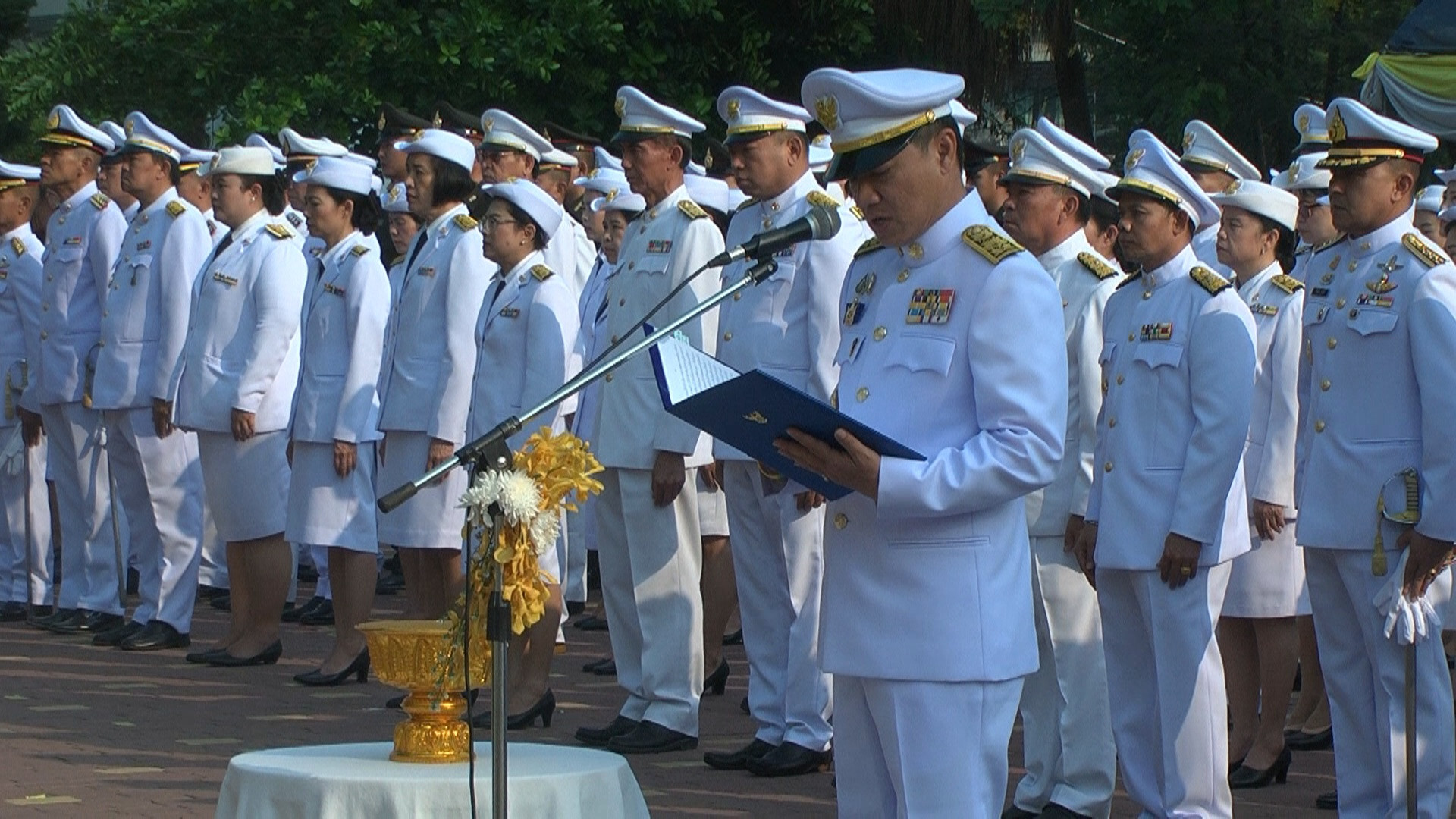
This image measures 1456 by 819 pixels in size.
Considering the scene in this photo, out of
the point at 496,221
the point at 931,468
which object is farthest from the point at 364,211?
the point at 931,468

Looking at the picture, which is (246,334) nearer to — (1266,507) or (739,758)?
(739,758)

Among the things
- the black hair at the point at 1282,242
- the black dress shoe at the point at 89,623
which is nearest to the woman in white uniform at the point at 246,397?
the black dress shoe at the point at 89,623

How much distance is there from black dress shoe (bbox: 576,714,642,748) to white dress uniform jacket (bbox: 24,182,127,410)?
16.7ft

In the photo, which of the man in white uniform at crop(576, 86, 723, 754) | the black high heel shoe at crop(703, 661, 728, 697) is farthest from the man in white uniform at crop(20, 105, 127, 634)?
the man in white uniform at crop(576, 86, 723, 754)

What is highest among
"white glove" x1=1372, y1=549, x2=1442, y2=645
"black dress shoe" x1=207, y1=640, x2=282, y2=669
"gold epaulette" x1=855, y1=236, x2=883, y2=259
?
"gold epaulette" x1=855, y1=236, x2=883, y2=259

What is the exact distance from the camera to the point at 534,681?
8.96 meters

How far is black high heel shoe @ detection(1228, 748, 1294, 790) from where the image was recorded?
8250mm

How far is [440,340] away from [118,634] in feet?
11.0

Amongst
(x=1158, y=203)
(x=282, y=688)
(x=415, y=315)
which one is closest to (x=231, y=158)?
(x=415, y=315)

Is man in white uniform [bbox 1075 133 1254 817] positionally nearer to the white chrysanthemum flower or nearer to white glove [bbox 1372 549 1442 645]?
white glove [bbox 1372 549 1442 645]

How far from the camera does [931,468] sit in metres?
4.29

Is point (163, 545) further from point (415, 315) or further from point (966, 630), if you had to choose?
point (966, 630)

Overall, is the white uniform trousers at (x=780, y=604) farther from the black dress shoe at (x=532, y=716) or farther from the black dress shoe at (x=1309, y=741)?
the black dress shoe at (x=1309, y=741)

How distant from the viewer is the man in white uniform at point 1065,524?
7.25 metres
